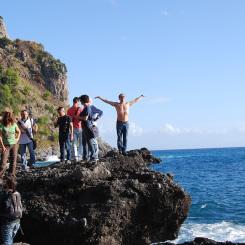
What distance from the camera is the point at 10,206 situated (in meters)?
11.1

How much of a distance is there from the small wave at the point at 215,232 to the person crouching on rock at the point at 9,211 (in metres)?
13.3

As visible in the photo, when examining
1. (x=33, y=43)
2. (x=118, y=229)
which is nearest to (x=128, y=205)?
(x=118, y=229)

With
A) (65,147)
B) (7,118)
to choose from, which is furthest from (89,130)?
(7,118)

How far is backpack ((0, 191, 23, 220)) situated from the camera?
11.1 metres

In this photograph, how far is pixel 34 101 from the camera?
14812 centimetres

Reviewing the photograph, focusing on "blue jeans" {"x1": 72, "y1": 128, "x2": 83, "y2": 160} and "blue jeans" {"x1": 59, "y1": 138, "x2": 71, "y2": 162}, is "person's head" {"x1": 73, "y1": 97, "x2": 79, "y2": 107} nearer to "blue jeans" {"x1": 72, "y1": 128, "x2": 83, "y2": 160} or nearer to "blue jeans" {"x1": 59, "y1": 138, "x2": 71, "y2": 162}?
"blue jeans" {"x1": 72, "y1": 128, "x2": 83, "y2": 160}

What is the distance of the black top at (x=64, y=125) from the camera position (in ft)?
59.0

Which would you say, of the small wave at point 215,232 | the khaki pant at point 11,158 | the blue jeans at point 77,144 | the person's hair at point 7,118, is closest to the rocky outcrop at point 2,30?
the small wave at point 215,232

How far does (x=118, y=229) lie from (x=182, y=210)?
6.85ft

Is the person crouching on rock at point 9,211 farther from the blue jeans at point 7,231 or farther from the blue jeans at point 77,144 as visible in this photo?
the blue jeans at point 77,144

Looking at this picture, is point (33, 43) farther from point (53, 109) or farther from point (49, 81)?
point (53, 109)

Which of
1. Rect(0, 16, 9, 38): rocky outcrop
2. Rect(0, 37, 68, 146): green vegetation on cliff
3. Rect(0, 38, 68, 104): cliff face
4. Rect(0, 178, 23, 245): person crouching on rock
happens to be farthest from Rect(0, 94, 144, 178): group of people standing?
Rect(0, 16, 9, 38): rocky outcrop

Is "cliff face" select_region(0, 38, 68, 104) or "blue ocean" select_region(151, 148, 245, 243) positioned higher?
"cliff face" select_region(0, 38, 68, 104)

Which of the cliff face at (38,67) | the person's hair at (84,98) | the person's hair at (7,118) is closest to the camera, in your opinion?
the person's hair at (7,118)
